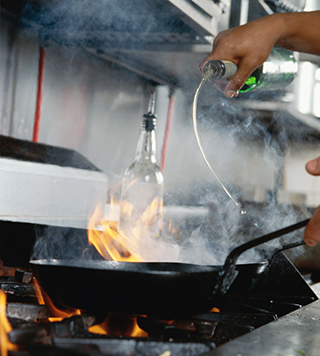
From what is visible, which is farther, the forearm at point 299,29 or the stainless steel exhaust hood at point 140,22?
the stainless steel exhaust hood at point 140,22

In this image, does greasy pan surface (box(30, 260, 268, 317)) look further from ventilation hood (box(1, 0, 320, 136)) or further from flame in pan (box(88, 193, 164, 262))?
ventilation hood (box(1, 0, 320, 136))

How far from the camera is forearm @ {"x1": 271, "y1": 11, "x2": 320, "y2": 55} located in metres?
0.81

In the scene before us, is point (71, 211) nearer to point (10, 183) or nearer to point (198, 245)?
point (10, 183)

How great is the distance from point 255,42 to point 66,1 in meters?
0.62

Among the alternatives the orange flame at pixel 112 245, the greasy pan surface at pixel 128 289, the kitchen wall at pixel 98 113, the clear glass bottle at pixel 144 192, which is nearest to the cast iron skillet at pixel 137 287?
the greasy pan surface at pixel 128 289

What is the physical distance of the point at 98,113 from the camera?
1.64 m

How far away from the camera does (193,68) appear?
1.64 metres

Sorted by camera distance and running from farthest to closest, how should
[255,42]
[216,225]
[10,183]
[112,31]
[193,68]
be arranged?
[193,68] < [216,225] < [112,31] < [10,183] < [255,42]

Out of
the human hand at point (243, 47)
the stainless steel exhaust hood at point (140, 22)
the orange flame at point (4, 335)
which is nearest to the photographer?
the orange flame at point (4, 335)

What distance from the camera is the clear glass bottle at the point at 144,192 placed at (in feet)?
3.85

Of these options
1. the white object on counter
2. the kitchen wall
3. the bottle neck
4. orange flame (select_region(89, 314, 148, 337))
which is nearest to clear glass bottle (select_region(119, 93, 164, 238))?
the bottle neck

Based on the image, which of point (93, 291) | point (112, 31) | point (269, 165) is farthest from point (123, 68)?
point (269, 165)

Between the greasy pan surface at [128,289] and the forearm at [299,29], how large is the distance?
1.83ft

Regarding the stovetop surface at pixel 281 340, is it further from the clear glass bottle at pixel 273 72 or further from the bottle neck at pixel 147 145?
the bottle neck at pixel 147 145
